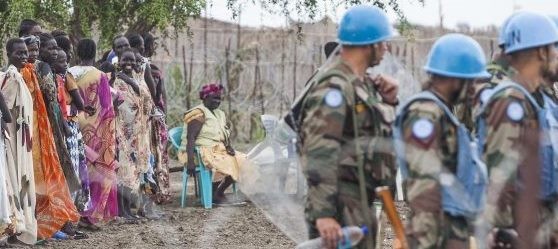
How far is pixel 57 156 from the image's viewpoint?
1136 centimetres

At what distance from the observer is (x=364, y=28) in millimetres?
6172

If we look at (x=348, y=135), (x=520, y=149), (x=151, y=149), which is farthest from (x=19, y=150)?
(x=520, y=149)

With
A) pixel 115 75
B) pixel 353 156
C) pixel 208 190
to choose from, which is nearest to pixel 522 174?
pixel 353 156

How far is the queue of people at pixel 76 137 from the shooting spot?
10.7 meters

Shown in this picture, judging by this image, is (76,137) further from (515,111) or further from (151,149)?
(515,111)

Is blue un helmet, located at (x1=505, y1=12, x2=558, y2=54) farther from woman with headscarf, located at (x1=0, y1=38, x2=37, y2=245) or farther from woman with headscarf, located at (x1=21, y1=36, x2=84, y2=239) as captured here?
woman with headscarf, located at (x1=21, y1=36, x2=84, y2=239)

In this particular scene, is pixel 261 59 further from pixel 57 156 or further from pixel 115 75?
pixel 57 156

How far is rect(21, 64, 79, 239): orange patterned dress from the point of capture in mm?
11156

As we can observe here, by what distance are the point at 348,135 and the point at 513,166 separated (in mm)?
767

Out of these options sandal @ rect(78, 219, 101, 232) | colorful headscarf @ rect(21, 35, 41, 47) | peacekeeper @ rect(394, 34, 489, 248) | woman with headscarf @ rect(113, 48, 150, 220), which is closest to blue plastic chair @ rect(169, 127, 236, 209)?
woman with headscarf @ rect(113, 48, 150, 220)

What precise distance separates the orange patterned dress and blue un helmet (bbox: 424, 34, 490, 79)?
5.64 metres

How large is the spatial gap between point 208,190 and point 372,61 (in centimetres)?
810

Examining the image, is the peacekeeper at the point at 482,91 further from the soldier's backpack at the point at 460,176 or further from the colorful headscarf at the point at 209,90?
the colorful headscarf at the point at 209,90

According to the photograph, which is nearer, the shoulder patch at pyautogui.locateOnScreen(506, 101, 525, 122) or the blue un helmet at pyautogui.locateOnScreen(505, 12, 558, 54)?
the shoulder patch at pyautogui.locateOnScreen(506, 101, 525, 122)
